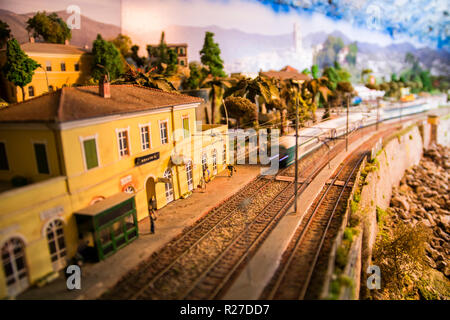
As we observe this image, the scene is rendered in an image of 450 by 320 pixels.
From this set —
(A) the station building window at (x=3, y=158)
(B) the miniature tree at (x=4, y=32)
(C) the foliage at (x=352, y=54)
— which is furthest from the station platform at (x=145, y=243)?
(C) the foliage at (x=352, y=54)

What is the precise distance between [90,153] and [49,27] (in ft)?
126

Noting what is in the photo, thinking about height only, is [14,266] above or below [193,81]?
below

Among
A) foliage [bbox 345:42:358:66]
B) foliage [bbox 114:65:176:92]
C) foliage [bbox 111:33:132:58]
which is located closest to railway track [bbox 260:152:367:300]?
foliage [bbox 114:65:176:92]

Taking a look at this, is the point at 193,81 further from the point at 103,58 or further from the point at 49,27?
the point at 49,27

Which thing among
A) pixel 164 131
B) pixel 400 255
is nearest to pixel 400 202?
pixel 400 255

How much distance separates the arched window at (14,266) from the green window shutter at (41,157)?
12.5 ft

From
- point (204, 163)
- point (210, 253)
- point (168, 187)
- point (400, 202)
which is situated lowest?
point (400, 202)

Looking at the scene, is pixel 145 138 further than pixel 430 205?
No

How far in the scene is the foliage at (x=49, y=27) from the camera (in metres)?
43.5

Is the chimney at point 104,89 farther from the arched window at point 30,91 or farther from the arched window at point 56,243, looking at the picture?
the arched window at point 30,91

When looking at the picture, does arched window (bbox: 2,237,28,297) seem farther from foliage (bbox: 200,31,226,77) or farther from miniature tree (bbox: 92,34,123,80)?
foliage (bbox: 200,31,226,77)

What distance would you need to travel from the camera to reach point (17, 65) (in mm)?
33906
